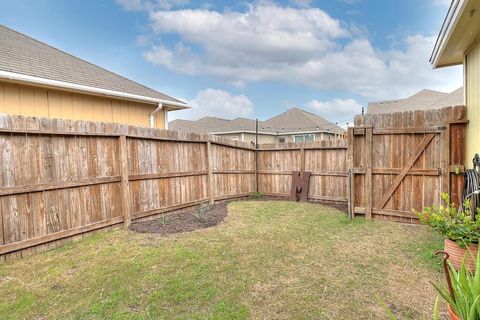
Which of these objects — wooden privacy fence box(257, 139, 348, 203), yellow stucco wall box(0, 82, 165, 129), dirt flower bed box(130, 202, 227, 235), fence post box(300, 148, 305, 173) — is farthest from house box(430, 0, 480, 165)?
yellow stucco wall box(0, 82, 165, 129)

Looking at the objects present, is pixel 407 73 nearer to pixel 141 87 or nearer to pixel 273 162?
pixel 273 162

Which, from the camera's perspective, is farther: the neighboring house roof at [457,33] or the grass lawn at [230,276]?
the neighboring house roof at [457,33]

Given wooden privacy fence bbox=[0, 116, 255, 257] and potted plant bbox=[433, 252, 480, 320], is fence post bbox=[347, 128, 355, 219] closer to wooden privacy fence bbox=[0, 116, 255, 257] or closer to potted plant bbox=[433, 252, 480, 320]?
wooden privacy fence bbox=[0, 116, 255, 257]

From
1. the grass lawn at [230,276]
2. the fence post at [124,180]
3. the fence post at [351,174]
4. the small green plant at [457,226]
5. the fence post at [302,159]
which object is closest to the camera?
the grass lawn at [230,276]

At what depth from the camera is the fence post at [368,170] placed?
18.9ft

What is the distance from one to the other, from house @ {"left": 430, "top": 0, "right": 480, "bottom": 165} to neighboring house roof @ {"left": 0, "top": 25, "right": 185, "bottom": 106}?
6635 millimetres

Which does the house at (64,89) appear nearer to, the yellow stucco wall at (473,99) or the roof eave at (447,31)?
the roof eave at (447,31)

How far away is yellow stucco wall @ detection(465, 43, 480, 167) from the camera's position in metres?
4.12

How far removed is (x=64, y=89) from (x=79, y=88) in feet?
0.95

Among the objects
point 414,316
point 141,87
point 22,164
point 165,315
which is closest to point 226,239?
point 165,315

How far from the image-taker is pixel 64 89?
587cm

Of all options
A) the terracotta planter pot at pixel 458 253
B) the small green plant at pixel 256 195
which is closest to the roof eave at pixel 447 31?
the terracotta planter pot at pixel 458 253

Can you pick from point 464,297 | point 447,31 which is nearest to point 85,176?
point 464,297

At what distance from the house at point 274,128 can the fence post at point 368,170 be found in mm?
15239
